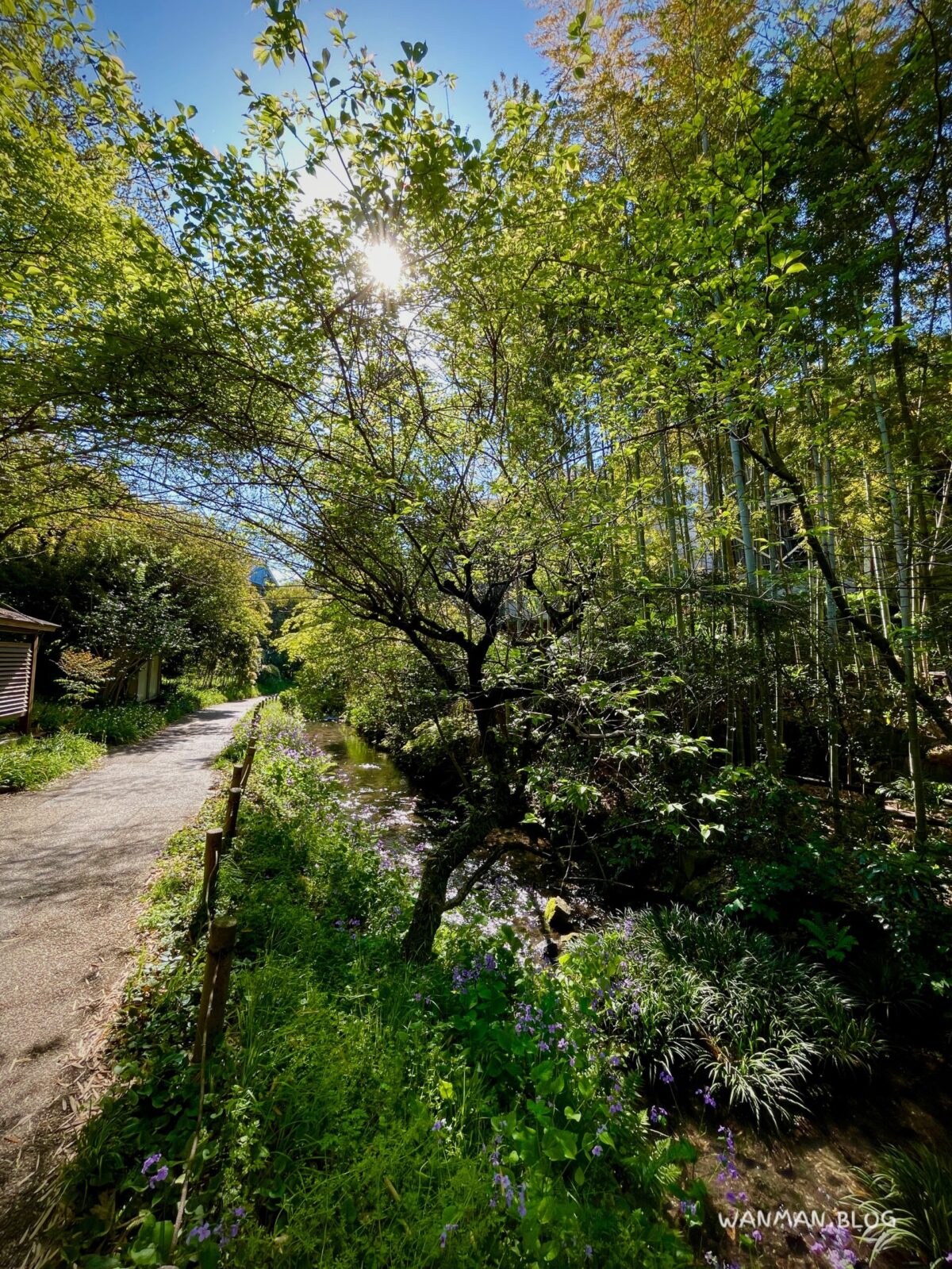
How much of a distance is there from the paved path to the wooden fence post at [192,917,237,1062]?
2.19 ft

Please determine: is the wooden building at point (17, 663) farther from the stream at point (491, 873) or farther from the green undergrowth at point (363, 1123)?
the green undergrowth at point (363, 1123)

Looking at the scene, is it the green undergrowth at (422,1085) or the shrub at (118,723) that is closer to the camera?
the green undergrowth at (422,1085)

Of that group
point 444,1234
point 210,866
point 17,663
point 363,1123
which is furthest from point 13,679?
point 444,1234

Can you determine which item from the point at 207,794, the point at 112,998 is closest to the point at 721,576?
the point at 112,998

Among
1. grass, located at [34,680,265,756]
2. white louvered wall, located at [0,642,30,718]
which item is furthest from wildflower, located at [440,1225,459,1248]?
grass, located at [34,680,265,756]

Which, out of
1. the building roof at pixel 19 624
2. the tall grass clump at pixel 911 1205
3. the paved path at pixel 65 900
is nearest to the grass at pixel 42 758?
the paved path at pixel 65 900

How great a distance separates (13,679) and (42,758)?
1877 millimetres

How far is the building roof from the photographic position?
705 cm

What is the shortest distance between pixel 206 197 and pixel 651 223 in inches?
96.8

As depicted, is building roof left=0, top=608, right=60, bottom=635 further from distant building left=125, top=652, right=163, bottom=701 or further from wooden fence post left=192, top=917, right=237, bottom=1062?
wooden fence post left=192, top=917, right=237, bottom=1062

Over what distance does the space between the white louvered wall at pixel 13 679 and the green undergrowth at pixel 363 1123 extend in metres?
6.33

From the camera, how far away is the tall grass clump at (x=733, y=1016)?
112 inches

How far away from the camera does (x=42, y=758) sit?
253 inches

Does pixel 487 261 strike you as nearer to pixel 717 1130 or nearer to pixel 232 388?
pixel 232 388
